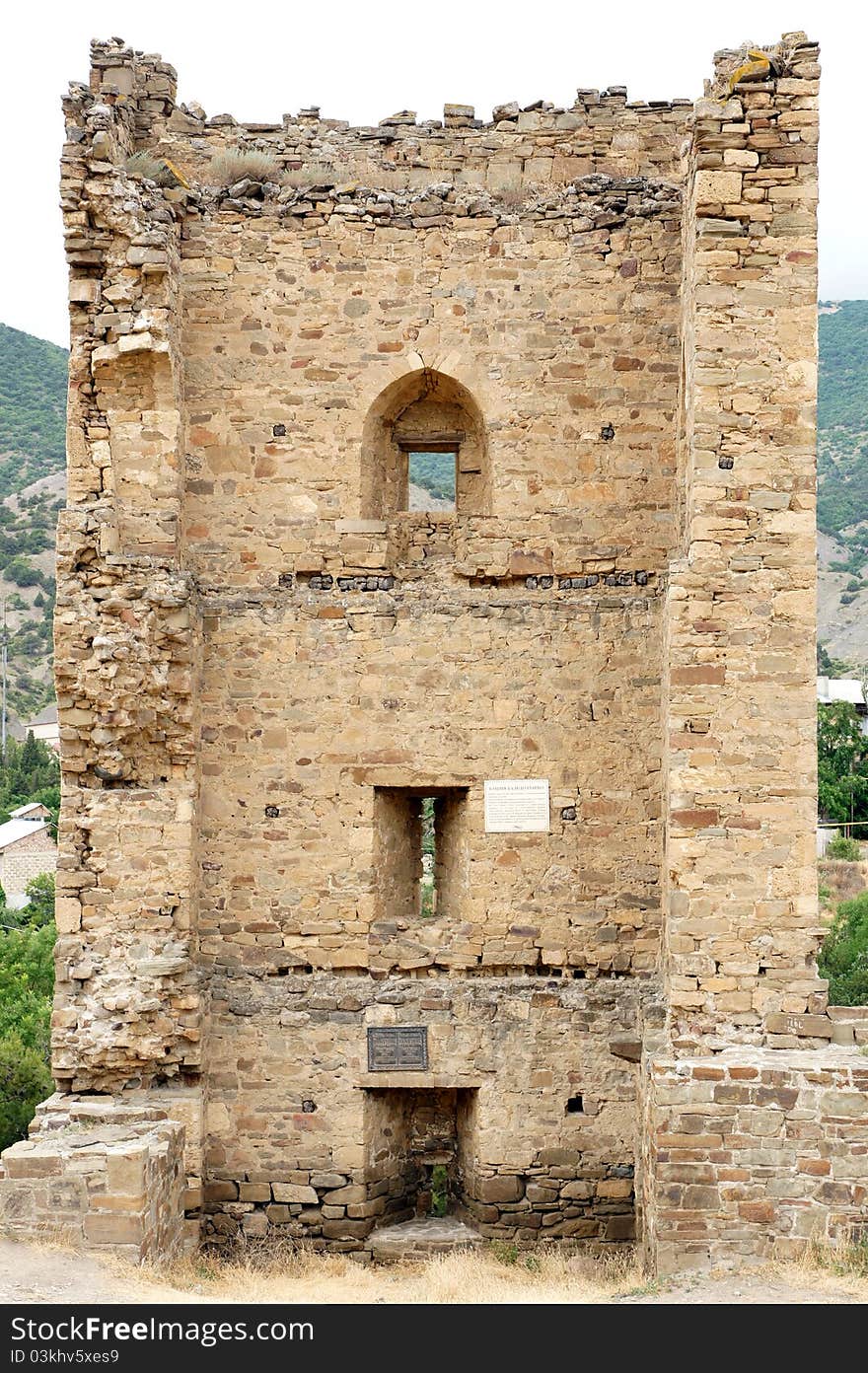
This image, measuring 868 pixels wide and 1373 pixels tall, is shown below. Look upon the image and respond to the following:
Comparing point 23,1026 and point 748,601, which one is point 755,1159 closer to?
point 748,601

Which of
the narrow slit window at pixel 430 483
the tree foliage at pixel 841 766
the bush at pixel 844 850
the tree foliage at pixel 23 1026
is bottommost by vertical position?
the tree foliage at pixel 23 1026

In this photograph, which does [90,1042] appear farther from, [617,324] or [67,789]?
[617,324]

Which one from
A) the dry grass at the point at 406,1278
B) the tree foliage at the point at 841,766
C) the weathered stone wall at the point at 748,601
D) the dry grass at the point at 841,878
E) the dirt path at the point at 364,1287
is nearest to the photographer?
the dirt path at the point at 364,1287

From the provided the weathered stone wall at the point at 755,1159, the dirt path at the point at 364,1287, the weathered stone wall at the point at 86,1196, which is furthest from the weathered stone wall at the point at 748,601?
the weathered stone wall at the point at 86,1196

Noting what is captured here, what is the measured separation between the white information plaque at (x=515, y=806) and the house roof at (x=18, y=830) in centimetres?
2895

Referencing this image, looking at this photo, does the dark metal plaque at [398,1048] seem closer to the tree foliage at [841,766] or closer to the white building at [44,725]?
the tree foliage at [841,766]

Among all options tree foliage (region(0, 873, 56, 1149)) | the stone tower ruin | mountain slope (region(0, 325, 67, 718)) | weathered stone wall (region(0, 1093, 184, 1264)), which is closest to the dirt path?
weathered stone wall (region(0, 1093, 184, 1264))

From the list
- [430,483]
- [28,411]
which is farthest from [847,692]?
[28,411]

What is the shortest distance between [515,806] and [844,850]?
2372 centimetres

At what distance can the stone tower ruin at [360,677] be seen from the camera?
10633 mm

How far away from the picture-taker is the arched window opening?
441 inches

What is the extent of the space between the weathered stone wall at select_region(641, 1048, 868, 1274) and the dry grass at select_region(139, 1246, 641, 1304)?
0.57 metres
